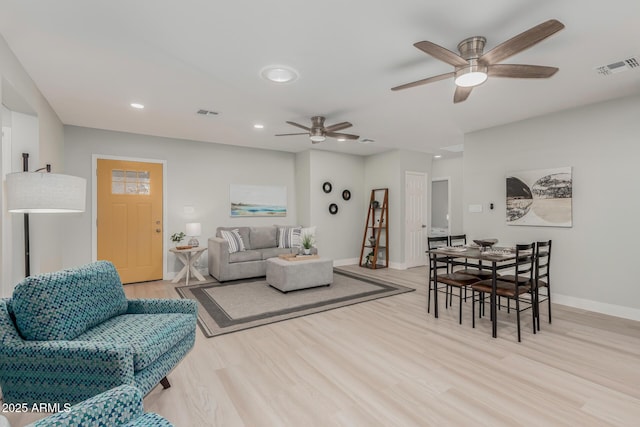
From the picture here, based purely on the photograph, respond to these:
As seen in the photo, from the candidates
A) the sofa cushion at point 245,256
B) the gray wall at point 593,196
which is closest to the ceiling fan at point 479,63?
the gray wall at point 593,196

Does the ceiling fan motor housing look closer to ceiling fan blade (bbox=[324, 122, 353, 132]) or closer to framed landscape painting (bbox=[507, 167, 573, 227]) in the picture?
ceiling fan blade (bbox=[324, 122, 353, 132])

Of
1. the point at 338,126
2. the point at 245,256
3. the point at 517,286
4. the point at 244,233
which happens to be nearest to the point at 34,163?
the point at 245,256

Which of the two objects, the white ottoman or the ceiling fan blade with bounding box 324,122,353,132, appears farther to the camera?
the white ottoman

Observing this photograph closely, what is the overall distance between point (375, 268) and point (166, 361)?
5.02 meters

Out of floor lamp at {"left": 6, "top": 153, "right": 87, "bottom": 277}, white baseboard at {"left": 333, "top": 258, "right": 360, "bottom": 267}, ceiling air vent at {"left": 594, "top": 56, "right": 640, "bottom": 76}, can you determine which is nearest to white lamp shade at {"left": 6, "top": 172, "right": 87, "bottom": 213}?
floor lamp at {"left": 6, "top": 153, "right": 87, "bottom": 277}

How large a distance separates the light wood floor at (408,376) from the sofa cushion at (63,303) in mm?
642

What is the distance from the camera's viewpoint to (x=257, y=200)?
6.34 metres

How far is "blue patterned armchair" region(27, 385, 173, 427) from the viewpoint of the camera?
2.99ft

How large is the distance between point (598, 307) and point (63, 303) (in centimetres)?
507

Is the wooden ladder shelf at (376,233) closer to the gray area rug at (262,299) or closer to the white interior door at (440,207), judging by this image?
the gray area rug at (262,299)

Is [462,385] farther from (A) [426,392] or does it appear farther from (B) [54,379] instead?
(B) [54,379]

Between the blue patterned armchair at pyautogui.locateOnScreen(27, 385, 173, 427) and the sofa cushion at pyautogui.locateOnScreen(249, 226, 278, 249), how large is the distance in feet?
15.5

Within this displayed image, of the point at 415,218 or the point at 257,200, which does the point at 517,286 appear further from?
the point at 257,200

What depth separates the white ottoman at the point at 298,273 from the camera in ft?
14.3
